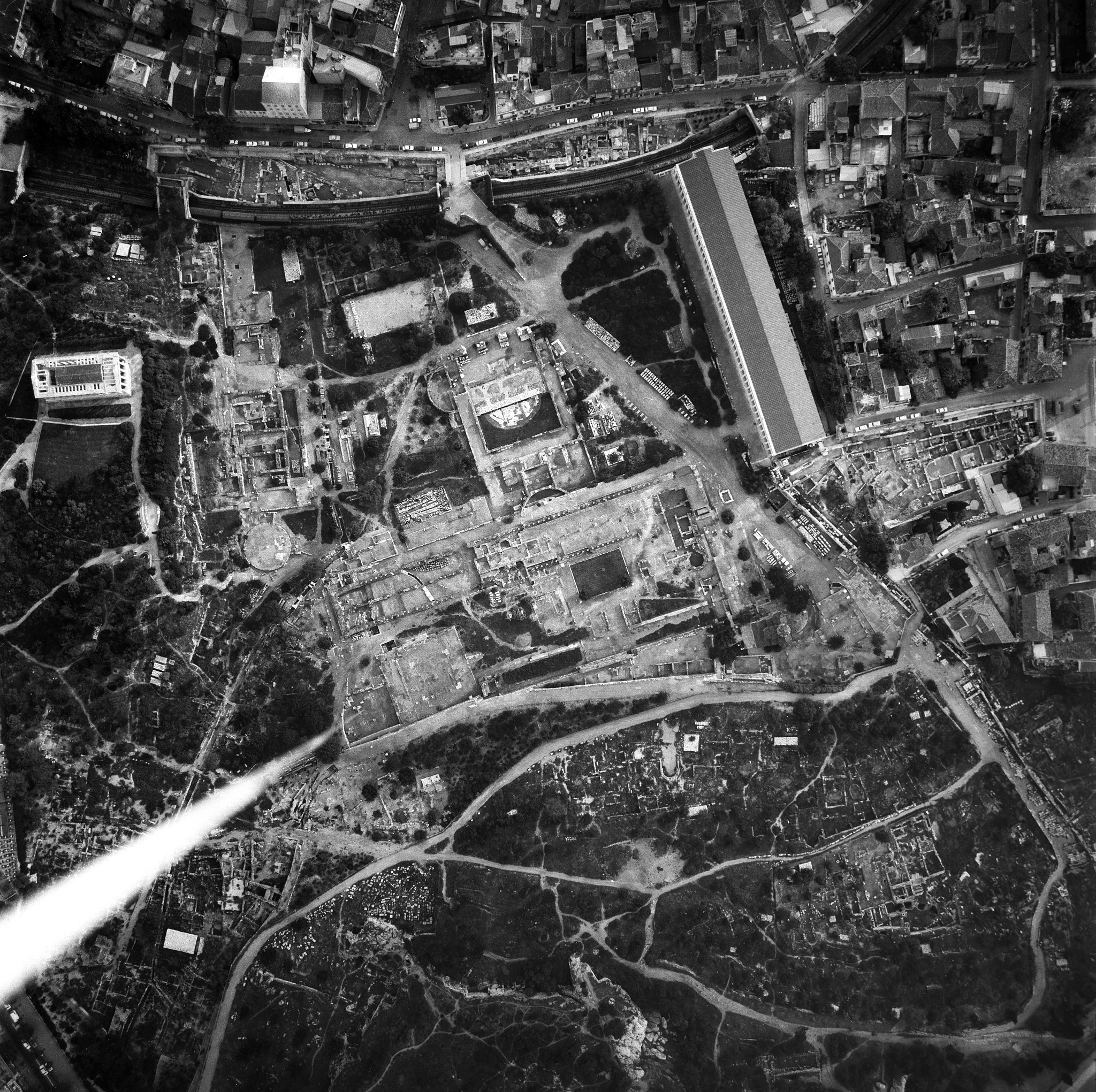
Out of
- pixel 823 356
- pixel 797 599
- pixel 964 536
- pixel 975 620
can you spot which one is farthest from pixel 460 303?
pixel 975 620

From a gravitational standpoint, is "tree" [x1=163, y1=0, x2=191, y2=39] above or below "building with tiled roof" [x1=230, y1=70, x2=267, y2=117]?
above

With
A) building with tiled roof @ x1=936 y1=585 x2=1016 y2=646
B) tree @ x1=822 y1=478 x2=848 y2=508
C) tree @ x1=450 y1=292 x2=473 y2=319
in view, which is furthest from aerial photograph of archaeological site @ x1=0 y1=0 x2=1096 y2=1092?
tree @ x1=450 y1=292 x2=473 y2=319

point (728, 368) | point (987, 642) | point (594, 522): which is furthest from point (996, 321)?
point (594, 522)

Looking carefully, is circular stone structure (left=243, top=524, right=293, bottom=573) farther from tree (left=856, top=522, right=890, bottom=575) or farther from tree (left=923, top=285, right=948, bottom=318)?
tree (left=923, top=285, right=948, bottom=318)

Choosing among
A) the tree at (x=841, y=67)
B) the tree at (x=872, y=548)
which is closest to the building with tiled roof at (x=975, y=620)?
the tree at (x=872, y=548)

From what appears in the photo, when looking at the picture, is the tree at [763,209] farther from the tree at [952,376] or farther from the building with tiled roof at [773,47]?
the tree at [952,376]

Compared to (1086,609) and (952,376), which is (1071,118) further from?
(1086,609)
